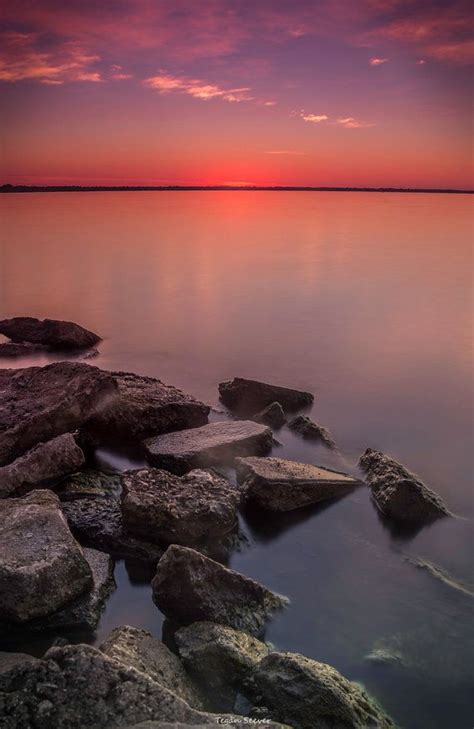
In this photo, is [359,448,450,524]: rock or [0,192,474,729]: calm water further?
[359,448,450,524]: rock

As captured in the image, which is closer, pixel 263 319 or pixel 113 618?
pixel 113 618

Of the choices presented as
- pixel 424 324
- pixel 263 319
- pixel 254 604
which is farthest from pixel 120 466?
pixel 424 324

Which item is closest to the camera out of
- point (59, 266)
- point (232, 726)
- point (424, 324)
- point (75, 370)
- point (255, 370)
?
point (232, 726)

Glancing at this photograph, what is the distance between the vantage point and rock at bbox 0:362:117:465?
24.4 feet

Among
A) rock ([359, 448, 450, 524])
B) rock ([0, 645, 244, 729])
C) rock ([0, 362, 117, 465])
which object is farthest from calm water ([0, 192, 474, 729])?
rock ([0, 645, 244, 729])

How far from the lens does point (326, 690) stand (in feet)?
13.2

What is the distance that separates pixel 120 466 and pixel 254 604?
11.4ft

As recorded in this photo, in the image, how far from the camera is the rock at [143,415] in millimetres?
8445

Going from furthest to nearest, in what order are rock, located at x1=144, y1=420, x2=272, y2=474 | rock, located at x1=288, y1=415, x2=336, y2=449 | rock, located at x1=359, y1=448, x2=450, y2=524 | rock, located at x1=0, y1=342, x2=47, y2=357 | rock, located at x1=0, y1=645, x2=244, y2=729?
rock, located at x1=0, y1=342, x2=47, y2=357 < rock, located at x1=288, y1=415, x2=336, y2=449 < rock, located at x1=144, y1=420, x2=272, y2=474 < rock, located at x1=359, y1=448, x2=450, y2=524 < rock, located at x1=0, y1=645, x2=244, y2=729

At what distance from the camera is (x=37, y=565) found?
4934mm

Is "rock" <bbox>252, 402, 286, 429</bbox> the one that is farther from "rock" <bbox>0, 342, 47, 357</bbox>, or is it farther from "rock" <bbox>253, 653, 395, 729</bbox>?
"rock" <bbox>0, 342, 47, 357</bbox>

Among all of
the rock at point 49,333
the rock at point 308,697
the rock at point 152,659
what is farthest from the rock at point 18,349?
the rock at point 308,697

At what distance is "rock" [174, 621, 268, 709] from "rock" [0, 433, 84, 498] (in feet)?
9.36

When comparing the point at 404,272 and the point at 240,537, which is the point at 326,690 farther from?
the point at 404,272
